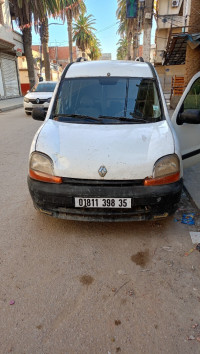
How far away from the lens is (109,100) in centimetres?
355

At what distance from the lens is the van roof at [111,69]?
3777 mm

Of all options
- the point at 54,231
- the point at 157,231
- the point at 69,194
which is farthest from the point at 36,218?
the point at 157,231

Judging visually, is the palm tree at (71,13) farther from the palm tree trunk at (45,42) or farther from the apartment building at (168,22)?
the apartment building at (168,22)

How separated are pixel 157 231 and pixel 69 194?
3.79ft

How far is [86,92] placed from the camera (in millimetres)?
3666

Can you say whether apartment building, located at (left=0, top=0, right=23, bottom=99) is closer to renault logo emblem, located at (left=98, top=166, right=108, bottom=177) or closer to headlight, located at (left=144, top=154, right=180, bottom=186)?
renault logo emblem, located at (left=98, top=166, right=108, bottom=177)

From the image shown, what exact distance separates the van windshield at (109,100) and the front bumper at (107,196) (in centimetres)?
101

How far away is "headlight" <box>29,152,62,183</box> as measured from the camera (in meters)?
2.68

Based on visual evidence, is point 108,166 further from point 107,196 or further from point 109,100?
point 109,100

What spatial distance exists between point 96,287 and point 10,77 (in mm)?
27533

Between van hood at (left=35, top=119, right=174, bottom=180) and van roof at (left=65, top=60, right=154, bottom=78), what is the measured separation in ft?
3.67

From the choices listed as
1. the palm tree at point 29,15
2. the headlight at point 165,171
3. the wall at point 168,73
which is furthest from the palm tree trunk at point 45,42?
the headlight at point 165,171

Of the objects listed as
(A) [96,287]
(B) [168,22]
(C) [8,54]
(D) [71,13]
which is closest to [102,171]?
(A) [96,287]

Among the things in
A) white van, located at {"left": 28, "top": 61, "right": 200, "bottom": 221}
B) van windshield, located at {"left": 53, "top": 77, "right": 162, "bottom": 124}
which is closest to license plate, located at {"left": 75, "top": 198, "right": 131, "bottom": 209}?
white van, located at {"left": 28, "top": 61, "right": 200, "bottom": 221}
